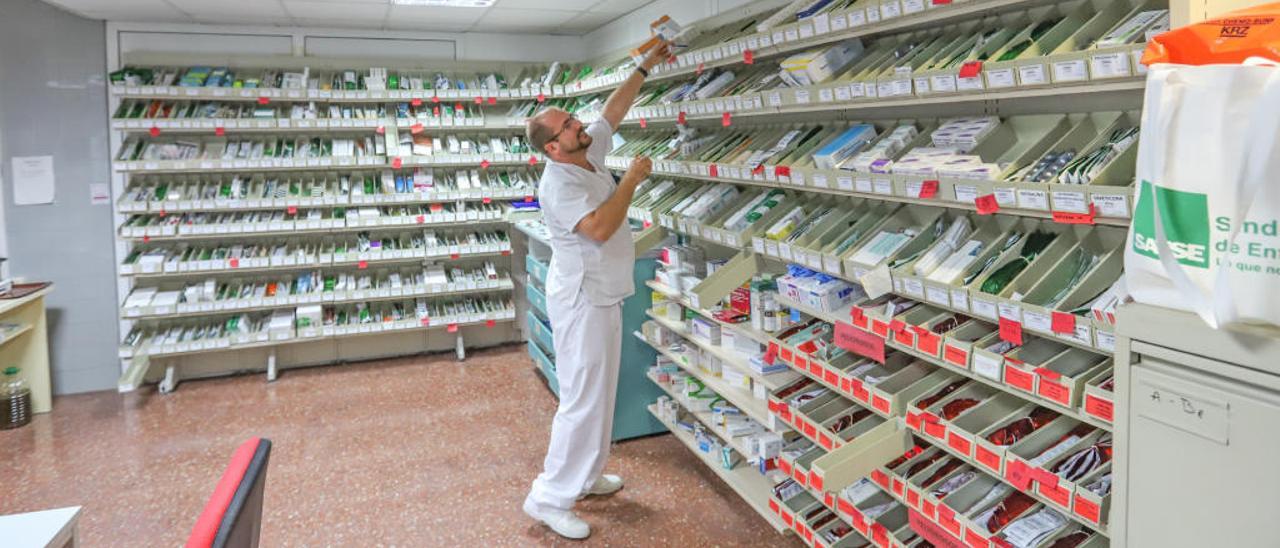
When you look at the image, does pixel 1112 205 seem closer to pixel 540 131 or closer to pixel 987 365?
pixel 987 365

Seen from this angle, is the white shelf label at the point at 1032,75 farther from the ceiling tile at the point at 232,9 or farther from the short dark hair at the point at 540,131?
the ceiling tile at the point at 232,9

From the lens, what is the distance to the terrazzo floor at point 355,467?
3.72 m

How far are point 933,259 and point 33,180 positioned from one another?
21.4 ft

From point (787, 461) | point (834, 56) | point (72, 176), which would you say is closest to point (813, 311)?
point (787, 461)

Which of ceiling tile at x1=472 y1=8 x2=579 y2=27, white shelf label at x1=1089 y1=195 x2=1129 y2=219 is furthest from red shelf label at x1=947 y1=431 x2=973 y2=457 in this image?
ceiling tile at x1=472 y1=8 x2=579 y2=27

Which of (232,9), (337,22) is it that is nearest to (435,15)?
(337,22)

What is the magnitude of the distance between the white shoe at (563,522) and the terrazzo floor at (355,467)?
1.8 inches

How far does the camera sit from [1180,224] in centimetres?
142

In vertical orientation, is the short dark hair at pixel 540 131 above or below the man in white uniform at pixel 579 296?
above

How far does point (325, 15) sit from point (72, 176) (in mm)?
2321

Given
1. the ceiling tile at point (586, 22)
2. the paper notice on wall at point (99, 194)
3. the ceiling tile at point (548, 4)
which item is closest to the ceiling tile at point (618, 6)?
the ceiling tile at point (548, 4)

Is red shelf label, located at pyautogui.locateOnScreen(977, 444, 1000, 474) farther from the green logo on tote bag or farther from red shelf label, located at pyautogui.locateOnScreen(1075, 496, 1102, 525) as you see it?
the green logo on tote bag

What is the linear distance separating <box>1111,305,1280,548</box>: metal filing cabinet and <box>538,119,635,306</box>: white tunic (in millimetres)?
2325

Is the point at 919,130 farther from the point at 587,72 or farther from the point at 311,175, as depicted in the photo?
the point at 311,175
